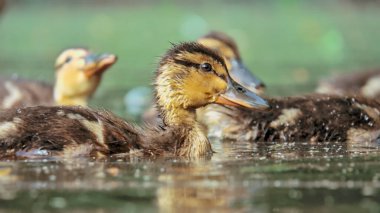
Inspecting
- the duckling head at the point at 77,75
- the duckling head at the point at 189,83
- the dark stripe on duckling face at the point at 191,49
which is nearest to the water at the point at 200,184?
the duckling head at the point at 189,83

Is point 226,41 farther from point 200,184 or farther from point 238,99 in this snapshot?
point 200,184

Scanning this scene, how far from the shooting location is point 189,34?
51.0 ft

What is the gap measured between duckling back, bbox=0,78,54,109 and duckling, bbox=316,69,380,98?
2.10m

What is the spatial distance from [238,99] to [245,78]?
6.43 feet

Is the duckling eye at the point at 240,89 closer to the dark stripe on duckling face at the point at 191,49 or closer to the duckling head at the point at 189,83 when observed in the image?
the duckling head at the point at 189,83

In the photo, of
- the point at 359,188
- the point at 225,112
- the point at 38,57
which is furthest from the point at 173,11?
the point at 359,188

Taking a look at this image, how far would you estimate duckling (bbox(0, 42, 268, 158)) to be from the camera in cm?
491

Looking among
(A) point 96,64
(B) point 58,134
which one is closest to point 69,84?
(A) point 96,64

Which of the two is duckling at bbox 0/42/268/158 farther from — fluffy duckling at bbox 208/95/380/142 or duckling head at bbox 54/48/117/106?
duckling head at bbox 54/48/117/106

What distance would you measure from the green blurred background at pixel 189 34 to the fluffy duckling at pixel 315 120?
2.33 m

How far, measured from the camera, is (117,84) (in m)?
10.6

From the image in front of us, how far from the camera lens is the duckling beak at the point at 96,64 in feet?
26.3

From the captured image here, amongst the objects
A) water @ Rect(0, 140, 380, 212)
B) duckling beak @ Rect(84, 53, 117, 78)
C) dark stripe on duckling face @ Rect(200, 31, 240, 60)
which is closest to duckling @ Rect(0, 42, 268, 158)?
water @ Rect(0, 140, 380, 212)

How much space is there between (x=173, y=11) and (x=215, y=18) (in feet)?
7.26
